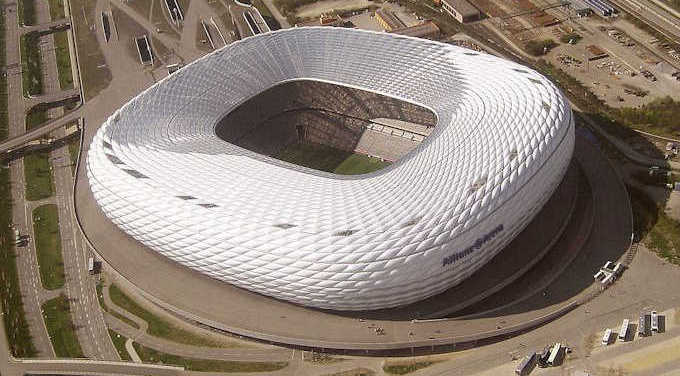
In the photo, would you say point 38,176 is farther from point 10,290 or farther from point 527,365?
point 527,365

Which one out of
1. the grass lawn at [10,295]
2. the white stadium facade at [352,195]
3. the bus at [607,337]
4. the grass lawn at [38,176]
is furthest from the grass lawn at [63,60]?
the bus at [607,337]

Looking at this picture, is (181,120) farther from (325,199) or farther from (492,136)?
(492,136)

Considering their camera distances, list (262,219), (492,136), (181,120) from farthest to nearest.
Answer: (181,120) < (492,136) < (262,219)

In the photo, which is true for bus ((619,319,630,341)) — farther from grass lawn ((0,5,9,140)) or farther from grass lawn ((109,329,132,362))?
grass lawn ((0,5,9,140))

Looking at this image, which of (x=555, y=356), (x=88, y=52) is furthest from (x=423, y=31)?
(x=555, y=356)

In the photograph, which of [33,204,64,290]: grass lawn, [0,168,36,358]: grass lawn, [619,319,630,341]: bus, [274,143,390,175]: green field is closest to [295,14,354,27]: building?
[274,143,390,175]: green field

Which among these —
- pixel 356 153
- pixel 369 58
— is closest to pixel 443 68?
pixel 369 58

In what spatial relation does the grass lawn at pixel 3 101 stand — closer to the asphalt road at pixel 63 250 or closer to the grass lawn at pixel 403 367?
the asphalt road at pixel 63 250
